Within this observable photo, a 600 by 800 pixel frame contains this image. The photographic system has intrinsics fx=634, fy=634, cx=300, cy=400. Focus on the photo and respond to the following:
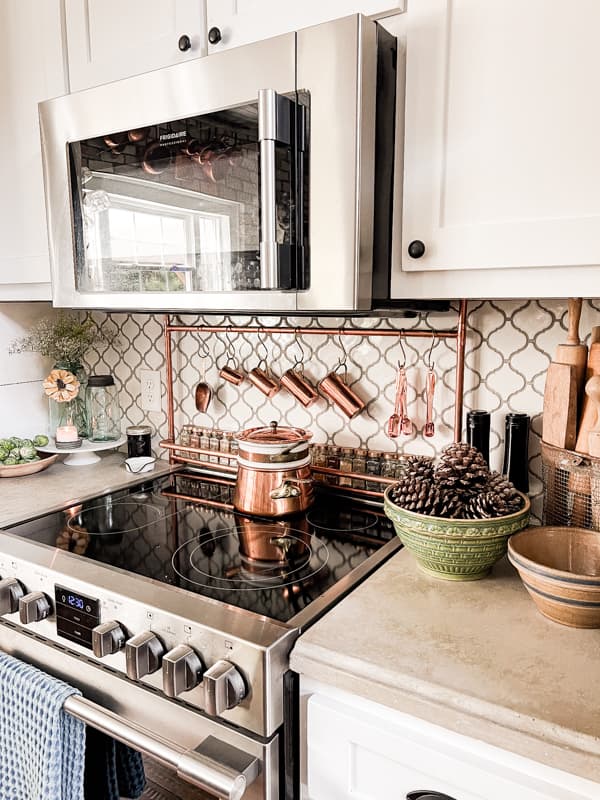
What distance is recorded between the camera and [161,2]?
1213 millimetres

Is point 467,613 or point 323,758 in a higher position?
point 467,613

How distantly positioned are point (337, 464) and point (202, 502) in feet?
1.08

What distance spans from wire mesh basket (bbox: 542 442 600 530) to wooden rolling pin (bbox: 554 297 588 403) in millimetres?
110

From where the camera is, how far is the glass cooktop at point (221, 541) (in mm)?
1059

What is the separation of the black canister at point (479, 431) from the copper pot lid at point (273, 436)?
340 mm

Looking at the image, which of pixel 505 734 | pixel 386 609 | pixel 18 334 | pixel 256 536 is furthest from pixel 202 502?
pixel 505 734

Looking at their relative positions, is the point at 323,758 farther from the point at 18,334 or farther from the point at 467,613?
the point at 18,334

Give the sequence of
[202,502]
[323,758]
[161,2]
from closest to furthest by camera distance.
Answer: [323,758]
[161,2]
[202,502]

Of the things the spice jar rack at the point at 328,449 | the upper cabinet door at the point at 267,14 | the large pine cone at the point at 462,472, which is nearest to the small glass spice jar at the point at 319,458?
the spice jar rack at the point at 328,449

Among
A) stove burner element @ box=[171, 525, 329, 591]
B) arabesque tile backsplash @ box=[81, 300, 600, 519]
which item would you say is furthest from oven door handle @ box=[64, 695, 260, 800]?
arabesque tile backsplash @ box=[81, 300, 600, 519]

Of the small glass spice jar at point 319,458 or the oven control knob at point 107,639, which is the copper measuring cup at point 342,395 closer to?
the small glass spice jar at point 319,458

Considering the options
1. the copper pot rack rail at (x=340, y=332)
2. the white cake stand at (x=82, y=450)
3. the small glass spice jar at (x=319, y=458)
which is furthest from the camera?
the white cake stand at (x=82, y=450)

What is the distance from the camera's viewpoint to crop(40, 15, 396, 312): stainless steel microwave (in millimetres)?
1002

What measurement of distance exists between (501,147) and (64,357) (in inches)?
52.1
